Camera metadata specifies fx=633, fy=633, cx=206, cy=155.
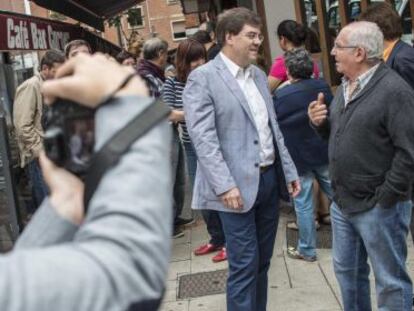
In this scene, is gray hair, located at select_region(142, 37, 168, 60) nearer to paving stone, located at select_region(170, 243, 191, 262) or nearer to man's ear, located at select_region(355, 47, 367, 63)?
paving stone, located at select_region(170, 243, 191, 262)

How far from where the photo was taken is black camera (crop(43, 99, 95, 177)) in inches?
38.2

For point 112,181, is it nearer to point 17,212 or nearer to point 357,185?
point 357,185

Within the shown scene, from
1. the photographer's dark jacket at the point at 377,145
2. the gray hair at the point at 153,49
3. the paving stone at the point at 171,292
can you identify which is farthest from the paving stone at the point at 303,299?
the gray hair at the point at 153,49

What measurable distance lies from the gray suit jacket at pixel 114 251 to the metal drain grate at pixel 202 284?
369cm

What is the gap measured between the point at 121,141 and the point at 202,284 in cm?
393

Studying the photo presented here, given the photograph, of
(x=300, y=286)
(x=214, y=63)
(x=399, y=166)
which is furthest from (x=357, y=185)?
(x=300, y=286)

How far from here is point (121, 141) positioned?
90 cm

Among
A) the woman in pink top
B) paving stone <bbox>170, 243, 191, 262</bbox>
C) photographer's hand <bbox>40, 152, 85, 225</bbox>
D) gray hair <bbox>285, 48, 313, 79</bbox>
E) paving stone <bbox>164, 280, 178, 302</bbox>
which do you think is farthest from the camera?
paving stone <bbox>170, 243, 191, 262</bbox>

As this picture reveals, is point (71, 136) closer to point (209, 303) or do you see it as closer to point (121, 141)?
point (121, 141)

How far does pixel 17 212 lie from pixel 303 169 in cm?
220

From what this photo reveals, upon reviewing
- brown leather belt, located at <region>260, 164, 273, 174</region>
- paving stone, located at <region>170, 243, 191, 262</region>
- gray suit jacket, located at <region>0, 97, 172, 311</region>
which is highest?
gray suit jacket, located at <region>0, 97, 172, 311</region>

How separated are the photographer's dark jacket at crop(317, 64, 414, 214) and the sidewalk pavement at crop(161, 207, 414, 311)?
125 cm

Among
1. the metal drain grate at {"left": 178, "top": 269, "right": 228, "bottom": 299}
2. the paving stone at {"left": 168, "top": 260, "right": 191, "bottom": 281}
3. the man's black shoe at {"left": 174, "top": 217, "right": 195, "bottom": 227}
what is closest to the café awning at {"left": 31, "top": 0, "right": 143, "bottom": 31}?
the man's black shoe at {"left": 174, "top": 217, "right": 195, "bottom": 227}

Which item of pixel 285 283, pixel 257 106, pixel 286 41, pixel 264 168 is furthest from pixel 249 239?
pixel 286 41
